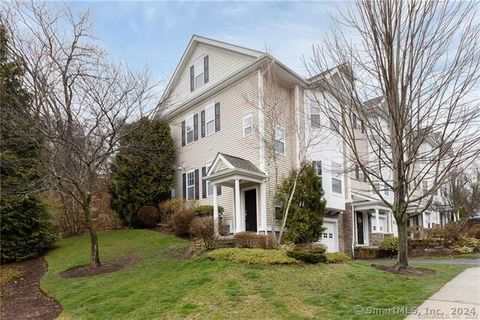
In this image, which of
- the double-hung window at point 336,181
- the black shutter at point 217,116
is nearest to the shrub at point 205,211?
the black shutter at point 217,116

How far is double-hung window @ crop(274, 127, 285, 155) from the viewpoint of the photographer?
56.5 feet

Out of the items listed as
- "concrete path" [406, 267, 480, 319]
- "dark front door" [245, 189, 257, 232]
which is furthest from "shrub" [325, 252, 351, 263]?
"dark front door" [245, 189, 257, 232]

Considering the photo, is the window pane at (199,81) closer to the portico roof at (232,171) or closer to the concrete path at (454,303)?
the portico roof at (232,171)

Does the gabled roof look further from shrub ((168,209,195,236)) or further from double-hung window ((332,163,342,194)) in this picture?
double-hung window ((332,163,342,194))

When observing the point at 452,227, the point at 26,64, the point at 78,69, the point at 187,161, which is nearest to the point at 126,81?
the point at 78,69

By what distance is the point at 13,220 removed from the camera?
15.0m

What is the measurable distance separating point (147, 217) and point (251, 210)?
240 inches

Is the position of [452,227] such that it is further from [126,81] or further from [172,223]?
[126,81]

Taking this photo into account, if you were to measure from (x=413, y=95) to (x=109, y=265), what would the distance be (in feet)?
35.0

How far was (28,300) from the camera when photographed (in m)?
10.2

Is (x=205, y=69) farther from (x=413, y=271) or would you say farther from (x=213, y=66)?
(x=413, y=271)

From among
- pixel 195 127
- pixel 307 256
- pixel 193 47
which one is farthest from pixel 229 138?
pixel 307 256

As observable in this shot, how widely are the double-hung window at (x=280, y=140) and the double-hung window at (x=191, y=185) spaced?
18.4 ft

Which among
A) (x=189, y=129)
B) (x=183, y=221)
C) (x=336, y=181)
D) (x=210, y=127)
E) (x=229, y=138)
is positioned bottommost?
(x=183, y=221)
